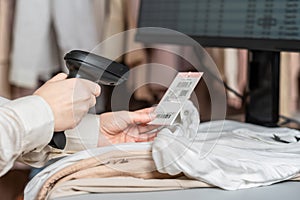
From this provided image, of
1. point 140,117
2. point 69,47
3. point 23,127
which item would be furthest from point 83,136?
point 69,47

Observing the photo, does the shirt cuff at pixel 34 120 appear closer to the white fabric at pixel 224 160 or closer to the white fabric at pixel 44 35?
the white fabric at pixel 224 160

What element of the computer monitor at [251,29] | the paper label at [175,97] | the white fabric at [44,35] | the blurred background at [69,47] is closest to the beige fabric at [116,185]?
the paper label at [175,97]

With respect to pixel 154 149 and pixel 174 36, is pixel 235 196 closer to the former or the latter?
pixel 154 149

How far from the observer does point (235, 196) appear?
53 cm

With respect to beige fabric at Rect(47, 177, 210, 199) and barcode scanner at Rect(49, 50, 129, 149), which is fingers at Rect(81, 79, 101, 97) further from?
beige fabric at Rect(47, 177, 210, 199)

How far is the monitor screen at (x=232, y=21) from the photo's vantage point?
32.6 inches

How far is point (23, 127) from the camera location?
0.53m

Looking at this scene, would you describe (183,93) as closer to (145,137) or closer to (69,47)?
(145,137)

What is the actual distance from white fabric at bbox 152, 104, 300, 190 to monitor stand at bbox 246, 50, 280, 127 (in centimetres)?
26

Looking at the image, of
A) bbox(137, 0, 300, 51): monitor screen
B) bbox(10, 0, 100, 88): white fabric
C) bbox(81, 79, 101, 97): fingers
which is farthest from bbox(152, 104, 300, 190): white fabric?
bbox(10, 0, 100, 88): white fabric

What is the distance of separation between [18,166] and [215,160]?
2.51 feet

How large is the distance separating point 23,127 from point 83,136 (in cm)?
19

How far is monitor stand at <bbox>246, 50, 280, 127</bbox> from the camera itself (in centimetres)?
92

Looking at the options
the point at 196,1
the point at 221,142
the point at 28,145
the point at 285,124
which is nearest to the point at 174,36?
the point at 196,1
